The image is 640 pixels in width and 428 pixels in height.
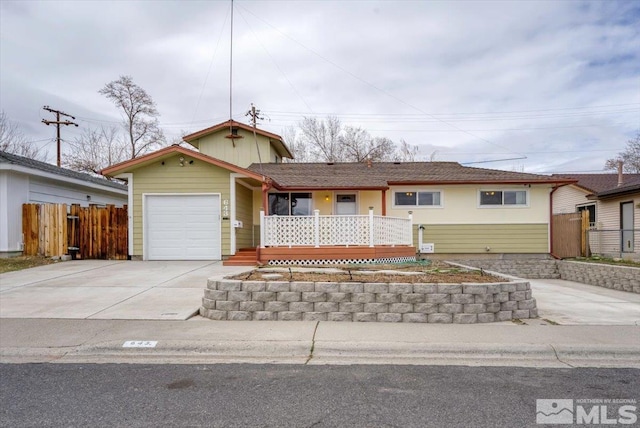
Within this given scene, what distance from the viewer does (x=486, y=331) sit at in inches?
226

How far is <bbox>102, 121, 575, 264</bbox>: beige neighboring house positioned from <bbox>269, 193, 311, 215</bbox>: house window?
1.6 inches

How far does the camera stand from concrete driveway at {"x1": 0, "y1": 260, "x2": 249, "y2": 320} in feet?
21.8

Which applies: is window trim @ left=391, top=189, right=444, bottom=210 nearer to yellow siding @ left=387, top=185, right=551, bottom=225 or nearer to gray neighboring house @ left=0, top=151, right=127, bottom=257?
yellow siding @ left=387, top=185, right=551, bottom=225

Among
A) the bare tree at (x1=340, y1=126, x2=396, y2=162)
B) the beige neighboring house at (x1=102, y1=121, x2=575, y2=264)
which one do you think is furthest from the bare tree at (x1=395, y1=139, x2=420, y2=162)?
the beige neighboring house at (x1=102, y1=121, x2=575, y2=264)

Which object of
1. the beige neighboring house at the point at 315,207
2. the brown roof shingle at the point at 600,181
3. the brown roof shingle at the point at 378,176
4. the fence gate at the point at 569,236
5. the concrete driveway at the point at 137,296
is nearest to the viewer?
the concrete driveway at the point at 137,296

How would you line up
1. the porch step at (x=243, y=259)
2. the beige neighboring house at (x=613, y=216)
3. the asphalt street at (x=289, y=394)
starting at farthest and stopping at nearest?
the beige neighboring house at (x=613, y=216) < the porch step at (x=243, y=259) < the asphalt street at (x=289, y=394)

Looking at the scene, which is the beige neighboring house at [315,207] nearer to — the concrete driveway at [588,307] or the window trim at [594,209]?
the concrete driveway at [588,307]

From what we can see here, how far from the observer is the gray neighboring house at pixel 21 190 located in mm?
13430

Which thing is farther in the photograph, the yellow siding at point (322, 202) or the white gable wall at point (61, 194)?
the yellow siding at point (322, 202)

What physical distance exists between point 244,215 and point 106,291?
22.9 ft

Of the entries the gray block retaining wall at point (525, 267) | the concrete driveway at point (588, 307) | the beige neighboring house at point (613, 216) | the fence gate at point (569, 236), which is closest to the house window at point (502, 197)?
the fence gate at point (569, 236)

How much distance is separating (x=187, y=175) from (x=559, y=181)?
1408 cm

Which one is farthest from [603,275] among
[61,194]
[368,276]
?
[61,194]

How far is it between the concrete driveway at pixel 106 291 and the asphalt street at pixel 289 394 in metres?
2.20
